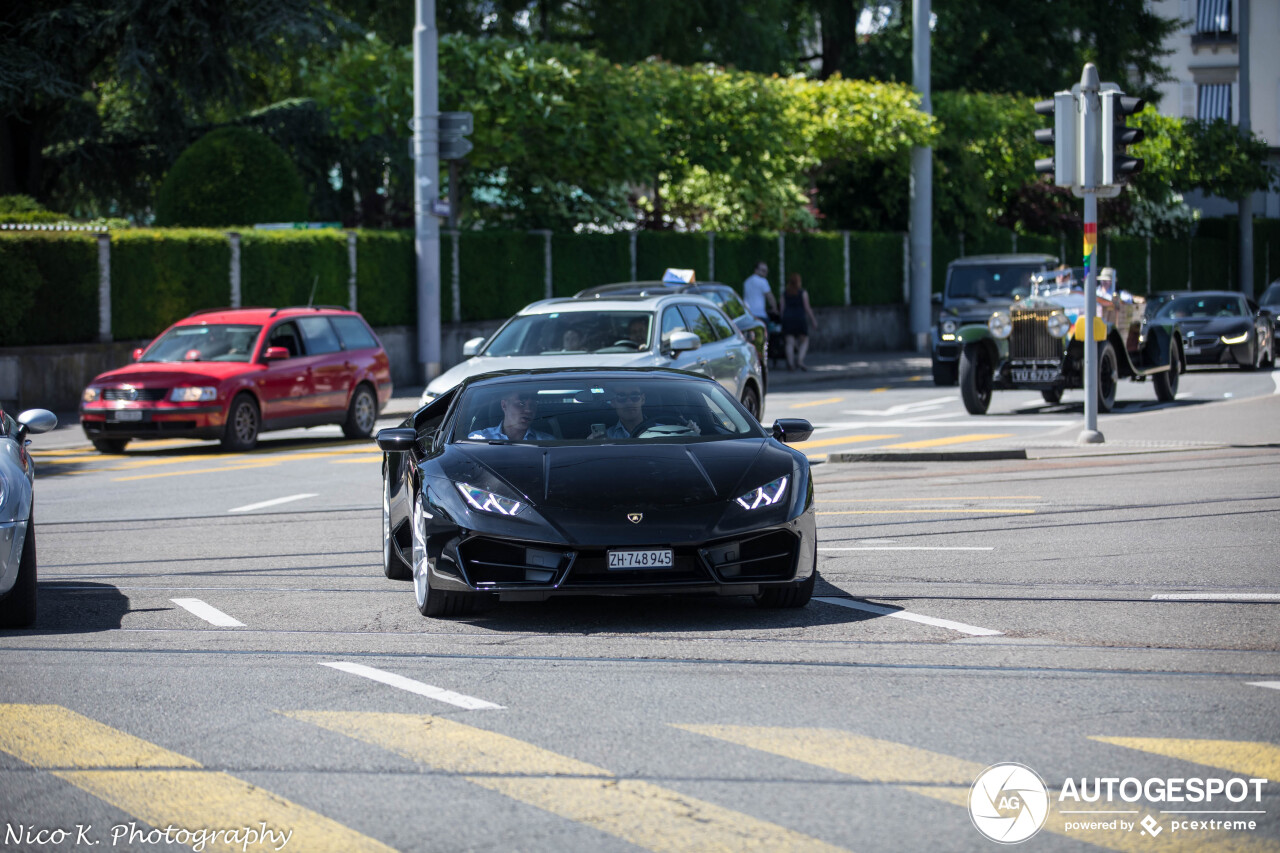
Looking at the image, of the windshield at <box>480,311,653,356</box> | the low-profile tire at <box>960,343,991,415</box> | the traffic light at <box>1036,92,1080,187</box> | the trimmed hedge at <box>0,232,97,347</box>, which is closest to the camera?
the traffic light at <box>1036,92,1080,187</box>

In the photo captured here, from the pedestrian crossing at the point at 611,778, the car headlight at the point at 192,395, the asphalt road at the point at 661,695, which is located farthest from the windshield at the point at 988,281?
the pedestrian crossing at the point at 611,778

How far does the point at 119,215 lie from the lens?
4281cm

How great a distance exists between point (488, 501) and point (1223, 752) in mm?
3641

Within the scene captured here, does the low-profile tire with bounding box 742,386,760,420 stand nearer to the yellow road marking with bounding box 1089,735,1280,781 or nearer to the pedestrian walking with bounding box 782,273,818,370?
the yellow road marking with bounding box 1089,735,1280,781

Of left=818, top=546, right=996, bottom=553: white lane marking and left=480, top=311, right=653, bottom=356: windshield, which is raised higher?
left=480, top=311, right=653, bottom=356: windshield

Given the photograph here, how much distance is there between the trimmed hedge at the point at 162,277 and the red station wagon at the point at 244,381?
4.97 metres

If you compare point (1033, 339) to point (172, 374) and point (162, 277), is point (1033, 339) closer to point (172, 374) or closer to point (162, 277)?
point (172, 374)

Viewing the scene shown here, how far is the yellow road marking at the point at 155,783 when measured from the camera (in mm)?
4859

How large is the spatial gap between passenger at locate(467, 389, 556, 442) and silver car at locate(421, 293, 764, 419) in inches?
254

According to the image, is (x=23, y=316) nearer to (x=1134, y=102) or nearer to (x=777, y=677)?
(x=1134, y=102)

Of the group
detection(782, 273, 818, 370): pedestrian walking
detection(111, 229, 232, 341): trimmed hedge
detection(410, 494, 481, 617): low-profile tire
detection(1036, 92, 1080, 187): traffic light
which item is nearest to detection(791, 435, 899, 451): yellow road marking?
detection(1036, 92, 1080, 187): traffic light

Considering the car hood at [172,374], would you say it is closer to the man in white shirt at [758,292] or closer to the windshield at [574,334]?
the windshield at [574,334]

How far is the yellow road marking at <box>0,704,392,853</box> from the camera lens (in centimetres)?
486
